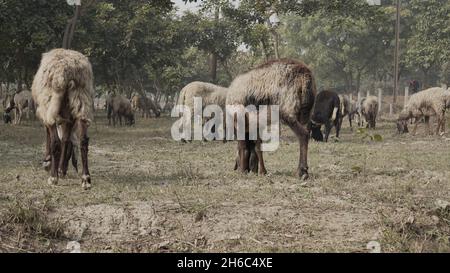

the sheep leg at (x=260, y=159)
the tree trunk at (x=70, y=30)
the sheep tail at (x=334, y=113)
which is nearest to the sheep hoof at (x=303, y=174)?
the sheep leg at (x=260, y=159)

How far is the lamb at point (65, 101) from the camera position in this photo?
748cm

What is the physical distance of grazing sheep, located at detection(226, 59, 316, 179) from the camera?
27.9ft

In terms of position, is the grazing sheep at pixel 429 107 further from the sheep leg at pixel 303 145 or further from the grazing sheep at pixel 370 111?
the sheep leg at pixel 303 145

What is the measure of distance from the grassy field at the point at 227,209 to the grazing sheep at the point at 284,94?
17.6 inches

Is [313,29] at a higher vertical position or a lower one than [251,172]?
higher

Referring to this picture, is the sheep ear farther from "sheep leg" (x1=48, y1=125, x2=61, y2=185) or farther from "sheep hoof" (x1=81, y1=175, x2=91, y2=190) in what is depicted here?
"sheep hoof" (x1=81, y1=175, x2=91, y2=190)

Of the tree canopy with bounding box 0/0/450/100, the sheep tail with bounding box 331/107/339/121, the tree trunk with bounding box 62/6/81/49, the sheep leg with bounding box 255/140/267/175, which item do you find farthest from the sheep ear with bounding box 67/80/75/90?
the sheep tail with bounding box 331/107/339/121

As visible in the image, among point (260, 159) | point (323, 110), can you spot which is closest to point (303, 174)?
point (260, 159)

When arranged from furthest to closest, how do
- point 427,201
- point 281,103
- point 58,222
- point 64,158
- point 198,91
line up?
point 198,91 → point 281,103 → point 64,158 → point 427,201 → point 58,222

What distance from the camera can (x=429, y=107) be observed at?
830 inches
